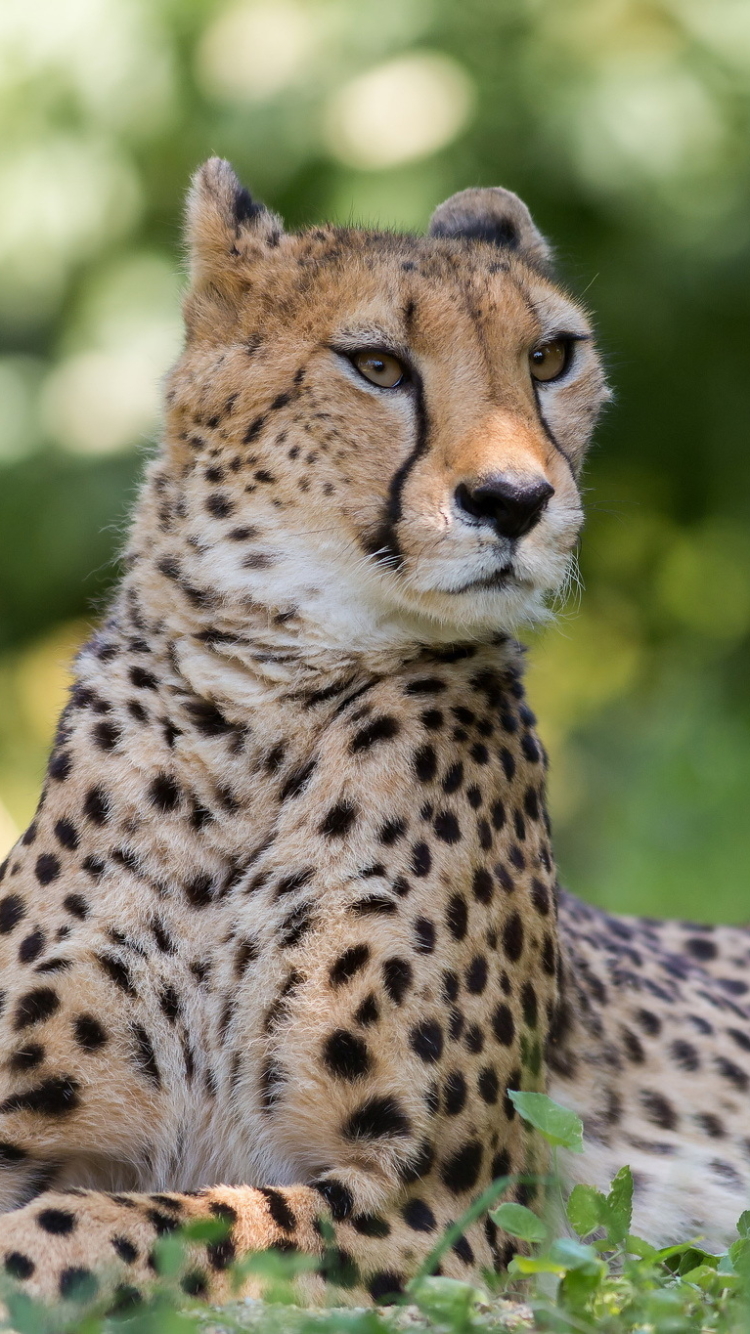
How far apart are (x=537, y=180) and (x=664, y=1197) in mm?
5292

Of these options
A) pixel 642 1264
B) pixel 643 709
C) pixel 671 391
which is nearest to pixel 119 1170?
pixel 642 1264

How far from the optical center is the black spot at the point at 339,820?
3.01 meters

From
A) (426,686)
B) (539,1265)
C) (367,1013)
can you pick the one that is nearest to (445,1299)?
(539,1265)

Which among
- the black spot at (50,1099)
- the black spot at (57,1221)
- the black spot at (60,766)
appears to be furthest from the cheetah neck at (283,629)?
the black spot at (57,1221)

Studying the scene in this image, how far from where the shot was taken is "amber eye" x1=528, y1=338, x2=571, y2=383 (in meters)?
3.28

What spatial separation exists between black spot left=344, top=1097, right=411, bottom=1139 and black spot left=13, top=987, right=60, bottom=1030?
560 millimetres

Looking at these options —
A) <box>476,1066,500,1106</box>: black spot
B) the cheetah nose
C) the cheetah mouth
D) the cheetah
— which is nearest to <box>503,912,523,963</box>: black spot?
the cheetah

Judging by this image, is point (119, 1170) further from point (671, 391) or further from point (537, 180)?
point (671, 391)

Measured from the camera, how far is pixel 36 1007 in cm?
291

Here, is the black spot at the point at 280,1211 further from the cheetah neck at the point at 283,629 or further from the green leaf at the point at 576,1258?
the cheetah neck at the point at 283,629

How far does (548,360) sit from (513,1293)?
1716mm

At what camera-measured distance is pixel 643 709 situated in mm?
9820

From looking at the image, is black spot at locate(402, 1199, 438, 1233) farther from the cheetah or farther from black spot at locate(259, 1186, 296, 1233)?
black spot at locate(259, 1186, 296, 1233)

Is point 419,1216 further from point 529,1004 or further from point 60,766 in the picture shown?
point 60,766
